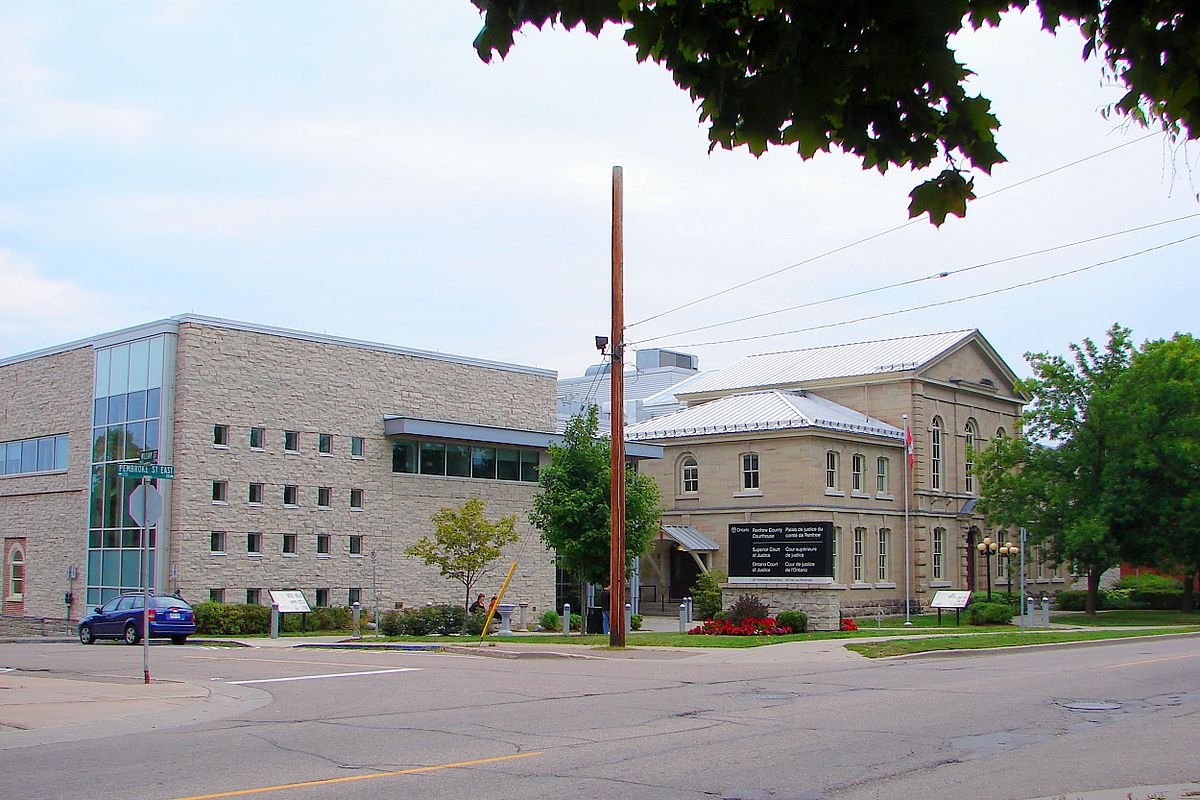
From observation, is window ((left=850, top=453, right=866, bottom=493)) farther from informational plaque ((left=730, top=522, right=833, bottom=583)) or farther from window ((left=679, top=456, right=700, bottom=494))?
informational plaque ((left=730, top=522, right=833, bottom=583))

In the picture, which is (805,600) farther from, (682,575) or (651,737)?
(651,737)

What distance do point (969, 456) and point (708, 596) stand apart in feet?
56.9

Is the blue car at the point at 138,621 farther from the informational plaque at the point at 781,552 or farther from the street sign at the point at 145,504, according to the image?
the informational plaque at the point at 781,552

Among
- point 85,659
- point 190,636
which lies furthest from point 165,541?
point 85,659

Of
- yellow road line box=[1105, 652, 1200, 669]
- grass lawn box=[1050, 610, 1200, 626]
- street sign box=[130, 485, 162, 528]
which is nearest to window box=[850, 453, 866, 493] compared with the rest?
grass lawn box=[1050, 610, 1200, 626]

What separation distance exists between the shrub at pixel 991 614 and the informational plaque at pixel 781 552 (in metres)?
9.21

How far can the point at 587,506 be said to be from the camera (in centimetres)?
3212

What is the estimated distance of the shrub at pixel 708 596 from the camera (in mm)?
41188

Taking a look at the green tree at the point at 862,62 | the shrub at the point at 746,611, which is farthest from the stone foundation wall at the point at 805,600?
the green tree at the point at 862,62

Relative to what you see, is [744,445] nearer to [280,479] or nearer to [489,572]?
[489,572]

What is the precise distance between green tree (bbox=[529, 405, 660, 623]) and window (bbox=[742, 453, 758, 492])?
14668 mm

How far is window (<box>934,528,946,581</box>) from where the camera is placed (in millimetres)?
50906

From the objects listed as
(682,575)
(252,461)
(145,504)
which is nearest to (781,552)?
(252,461)

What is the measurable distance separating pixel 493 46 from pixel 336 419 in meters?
36.0
